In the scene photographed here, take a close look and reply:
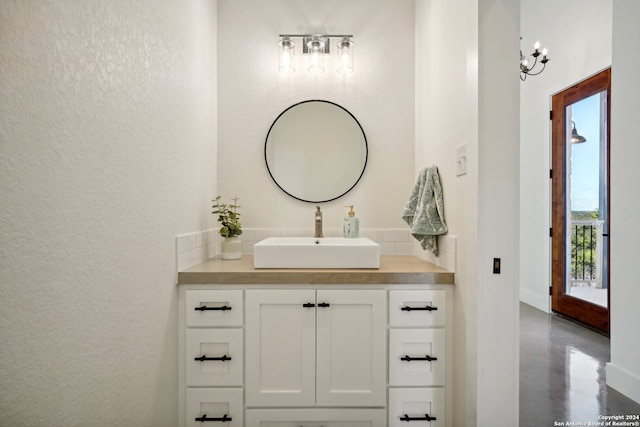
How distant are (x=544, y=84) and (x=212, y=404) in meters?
4.60

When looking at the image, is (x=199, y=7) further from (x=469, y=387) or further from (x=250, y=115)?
(x=469, y=387)

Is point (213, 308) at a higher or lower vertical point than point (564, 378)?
higher

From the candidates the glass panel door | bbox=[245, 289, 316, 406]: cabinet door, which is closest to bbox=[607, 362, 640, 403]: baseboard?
the glass panel door

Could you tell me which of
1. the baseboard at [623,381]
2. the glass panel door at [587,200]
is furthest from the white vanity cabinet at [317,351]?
the glass panel door at [587,200]

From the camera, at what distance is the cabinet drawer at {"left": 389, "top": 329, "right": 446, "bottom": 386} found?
1.58 meters

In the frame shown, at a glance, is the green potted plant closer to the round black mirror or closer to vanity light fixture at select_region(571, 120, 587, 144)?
the round black mirror

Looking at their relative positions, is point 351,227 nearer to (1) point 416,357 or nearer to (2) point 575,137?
(1) point 416,357

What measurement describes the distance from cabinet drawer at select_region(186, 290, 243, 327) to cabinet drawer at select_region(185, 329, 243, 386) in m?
0.04

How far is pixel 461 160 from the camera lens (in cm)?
148

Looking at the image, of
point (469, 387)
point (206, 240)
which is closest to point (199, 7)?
point (206, 240)

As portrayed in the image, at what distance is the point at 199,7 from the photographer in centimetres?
186

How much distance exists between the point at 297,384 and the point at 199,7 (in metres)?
2.13

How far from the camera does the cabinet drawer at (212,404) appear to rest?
157 cm

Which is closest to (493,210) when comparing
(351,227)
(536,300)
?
(351,227)
